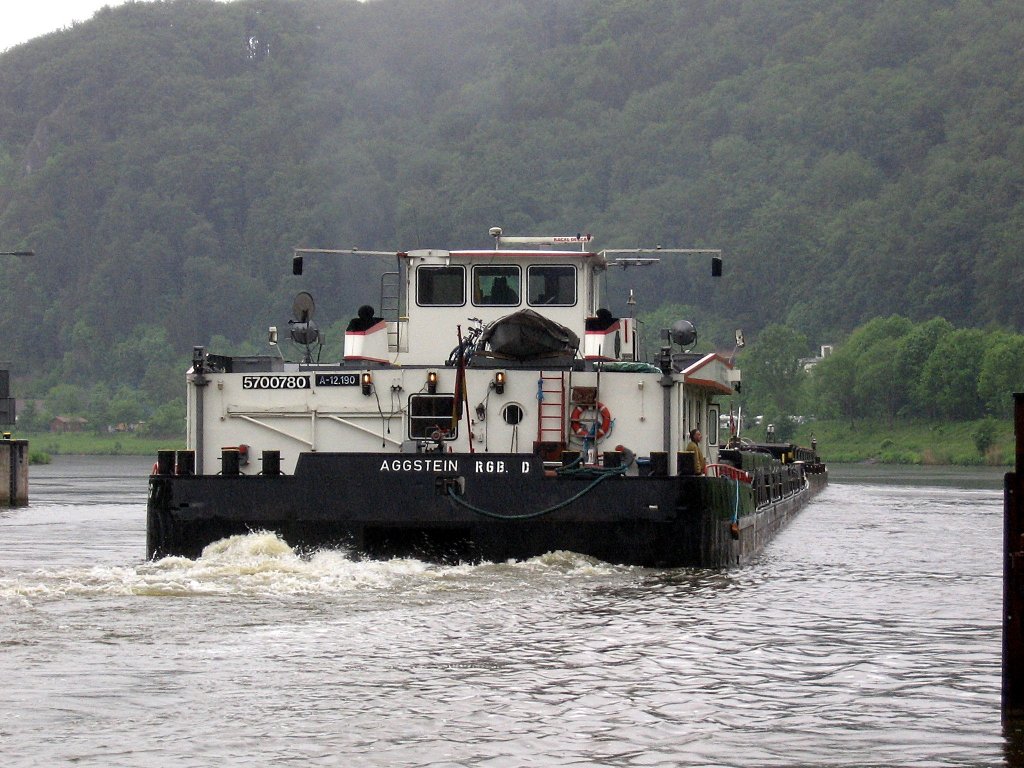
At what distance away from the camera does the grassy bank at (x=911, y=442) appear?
4011 inches

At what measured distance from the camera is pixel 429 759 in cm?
1020

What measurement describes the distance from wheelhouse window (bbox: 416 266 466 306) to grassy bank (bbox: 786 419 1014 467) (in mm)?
77829

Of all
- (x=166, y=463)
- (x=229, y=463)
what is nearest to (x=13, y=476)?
(x=166, y=463)

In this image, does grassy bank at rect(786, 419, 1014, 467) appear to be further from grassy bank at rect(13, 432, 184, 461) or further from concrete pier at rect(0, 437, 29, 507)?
concrete pier at rect(0, 437, 29, 507)

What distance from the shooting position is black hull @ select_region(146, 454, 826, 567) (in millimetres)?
18891

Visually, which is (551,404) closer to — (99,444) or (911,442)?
(911,442)

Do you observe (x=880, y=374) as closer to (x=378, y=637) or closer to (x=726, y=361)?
(x=726, y=361)

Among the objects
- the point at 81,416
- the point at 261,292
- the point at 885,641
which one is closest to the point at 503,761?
the point at 885,641

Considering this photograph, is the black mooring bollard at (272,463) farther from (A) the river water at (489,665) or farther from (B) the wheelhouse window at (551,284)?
(B) the wheelhouse window at (551,284)

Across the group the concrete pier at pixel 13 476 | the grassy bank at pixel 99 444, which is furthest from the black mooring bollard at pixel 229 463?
the grassy bank at pixel 99 444

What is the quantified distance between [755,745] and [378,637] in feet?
15.8

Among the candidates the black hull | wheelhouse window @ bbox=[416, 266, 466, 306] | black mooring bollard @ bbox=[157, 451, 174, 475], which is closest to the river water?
the black hull

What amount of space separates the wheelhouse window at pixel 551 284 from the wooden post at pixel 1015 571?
12.8 metres

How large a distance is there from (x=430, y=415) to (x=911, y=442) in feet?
315
